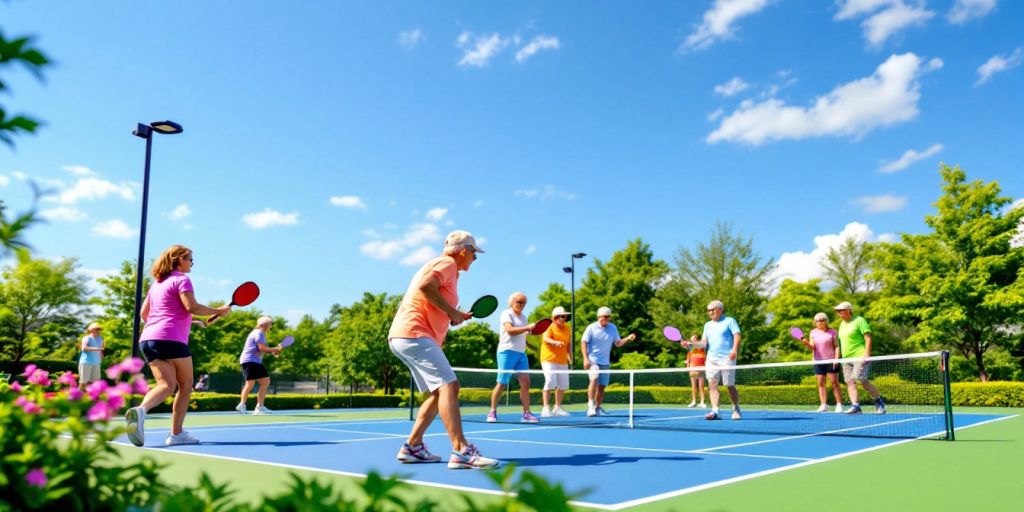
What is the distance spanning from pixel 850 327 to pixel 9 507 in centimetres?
1282

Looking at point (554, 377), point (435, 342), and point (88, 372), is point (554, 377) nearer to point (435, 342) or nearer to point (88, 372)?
point (435, 342)

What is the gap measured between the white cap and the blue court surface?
1726 mm

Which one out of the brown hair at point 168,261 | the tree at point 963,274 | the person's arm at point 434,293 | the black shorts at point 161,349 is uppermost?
the tree at point 963,274

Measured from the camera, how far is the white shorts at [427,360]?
5668 millimetres

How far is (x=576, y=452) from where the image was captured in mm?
7133

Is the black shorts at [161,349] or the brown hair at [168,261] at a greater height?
the brown hair at [168,261]

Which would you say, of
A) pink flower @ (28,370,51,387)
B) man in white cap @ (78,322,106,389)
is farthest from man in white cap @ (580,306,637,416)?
pink flower @ (28,370,51,387)

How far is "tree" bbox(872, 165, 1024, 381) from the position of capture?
2666 centimetres

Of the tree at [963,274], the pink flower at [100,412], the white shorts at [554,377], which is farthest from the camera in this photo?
the tree at [963,274]

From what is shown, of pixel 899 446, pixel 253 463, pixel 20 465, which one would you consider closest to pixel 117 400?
pixel 20 465

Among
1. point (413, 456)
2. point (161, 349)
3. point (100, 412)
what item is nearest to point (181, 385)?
point (161, 349)

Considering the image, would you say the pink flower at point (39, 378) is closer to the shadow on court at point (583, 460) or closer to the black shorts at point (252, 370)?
the shadow on court at point (583, 460)

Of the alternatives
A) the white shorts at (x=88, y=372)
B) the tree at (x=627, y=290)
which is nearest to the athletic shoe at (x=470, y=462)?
the white shorts at (x=88, y=372)

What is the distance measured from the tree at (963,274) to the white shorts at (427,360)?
2598 centimetres
